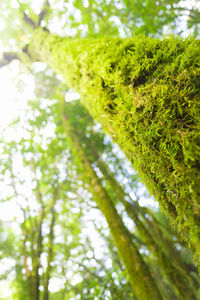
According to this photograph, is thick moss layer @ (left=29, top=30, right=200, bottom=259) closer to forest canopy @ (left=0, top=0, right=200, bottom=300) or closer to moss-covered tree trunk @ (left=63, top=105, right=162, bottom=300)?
forest canopy @ (left=0, top=0, right=200, bottom=300)

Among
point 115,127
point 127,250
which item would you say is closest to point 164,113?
point 115,127

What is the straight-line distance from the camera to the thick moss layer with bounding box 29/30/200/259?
37.5 inches

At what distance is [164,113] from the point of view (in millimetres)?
1070

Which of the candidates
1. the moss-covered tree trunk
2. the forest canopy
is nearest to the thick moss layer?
the forest canopy

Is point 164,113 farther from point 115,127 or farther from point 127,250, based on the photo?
point 127,250

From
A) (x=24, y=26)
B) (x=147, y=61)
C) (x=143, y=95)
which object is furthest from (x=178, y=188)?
(x=24, y=26)

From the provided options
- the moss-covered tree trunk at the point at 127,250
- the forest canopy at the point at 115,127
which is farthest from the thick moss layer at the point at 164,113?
the moss-covered tree trunk at the point at 127,250

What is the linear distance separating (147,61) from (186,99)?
1.62ft

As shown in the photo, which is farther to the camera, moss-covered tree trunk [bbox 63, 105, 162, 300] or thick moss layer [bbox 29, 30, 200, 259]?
moss-covered tree trunk [bbox 63, 105, 162, 300]

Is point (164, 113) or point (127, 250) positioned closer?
point (164, 113)

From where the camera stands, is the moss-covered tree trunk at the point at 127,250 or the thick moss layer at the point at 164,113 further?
the moss-covered tree trunk at the point at 127,250

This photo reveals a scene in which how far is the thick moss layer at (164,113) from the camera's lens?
0.95 meters

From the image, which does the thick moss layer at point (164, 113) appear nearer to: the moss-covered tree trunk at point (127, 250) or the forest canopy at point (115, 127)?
the forest canopy at point (115, 127)

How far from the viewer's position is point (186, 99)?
1006 mm
